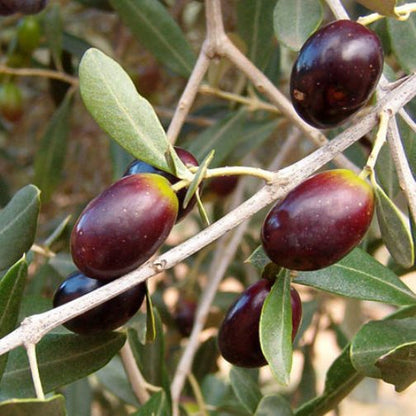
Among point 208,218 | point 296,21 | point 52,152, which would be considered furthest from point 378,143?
point 52,152

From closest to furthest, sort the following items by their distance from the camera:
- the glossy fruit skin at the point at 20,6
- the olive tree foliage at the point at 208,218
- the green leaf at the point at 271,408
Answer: the olive tree foliage at the point at 208,218 → the green leaf at the point at 271,408 → the glossy fruit skin at the point at 20,6

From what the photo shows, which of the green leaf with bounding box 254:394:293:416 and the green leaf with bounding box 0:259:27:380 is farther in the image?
the green leaf with bounding box 254:394:293:416

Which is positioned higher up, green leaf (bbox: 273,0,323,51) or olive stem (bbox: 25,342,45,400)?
olive stem (bbox: 25,342,45,400)

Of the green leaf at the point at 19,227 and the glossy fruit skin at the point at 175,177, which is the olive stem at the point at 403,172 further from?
the green leaf at the point at 19,227

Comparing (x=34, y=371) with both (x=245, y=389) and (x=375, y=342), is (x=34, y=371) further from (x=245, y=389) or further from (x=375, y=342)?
(x=245, y=389)

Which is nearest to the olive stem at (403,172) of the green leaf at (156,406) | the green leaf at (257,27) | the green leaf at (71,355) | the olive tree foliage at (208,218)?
the olive tree foliage at (208,218)

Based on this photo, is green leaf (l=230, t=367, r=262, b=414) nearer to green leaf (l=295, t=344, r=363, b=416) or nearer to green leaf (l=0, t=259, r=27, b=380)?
green leaf (l=295, t=344, r=363, b=416)

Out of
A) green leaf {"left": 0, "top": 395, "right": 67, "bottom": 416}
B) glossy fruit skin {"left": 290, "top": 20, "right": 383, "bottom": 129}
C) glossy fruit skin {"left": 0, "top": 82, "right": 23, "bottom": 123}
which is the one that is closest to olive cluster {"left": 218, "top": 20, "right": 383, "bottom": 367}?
glossy fruit skin {"left": 290, "top": 20, "right": 383, "bottom": 129}
